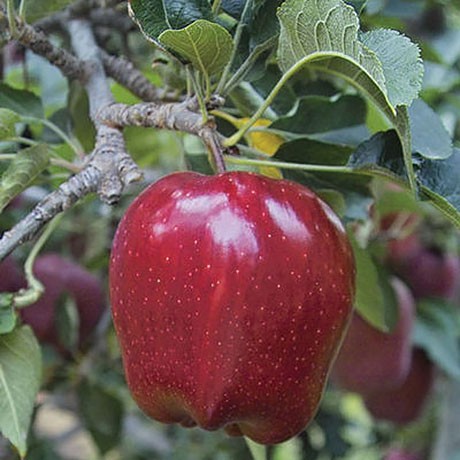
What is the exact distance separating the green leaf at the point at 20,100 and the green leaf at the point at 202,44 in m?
0.25

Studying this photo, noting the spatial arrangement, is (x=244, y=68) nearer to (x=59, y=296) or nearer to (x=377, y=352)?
(x=59, y=296)

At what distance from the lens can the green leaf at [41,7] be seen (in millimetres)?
740

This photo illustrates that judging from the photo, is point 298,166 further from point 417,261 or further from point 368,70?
point 417,261

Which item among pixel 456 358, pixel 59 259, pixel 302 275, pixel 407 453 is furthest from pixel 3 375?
pixel 407 453

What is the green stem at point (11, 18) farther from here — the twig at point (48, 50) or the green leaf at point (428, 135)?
the green leaf at point (428, 135)

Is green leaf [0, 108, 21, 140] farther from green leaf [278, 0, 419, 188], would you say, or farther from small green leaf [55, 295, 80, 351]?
small green leaf [55, 295, 80, 351]

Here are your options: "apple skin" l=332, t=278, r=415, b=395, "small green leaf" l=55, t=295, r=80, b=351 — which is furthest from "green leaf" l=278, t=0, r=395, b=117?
"apple skin" l=332, t=278, r=415, b=395

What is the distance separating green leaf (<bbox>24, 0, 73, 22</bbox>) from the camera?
29.1 inches

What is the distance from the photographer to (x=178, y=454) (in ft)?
5.19

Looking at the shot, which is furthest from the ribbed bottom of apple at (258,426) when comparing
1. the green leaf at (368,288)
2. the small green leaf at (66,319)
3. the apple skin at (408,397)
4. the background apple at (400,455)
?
the background apple at (400,455)

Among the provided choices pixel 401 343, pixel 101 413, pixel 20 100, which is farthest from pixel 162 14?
pixel 401 343

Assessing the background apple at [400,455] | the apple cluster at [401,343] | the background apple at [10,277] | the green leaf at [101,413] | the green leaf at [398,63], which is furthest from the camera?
the background apple at [400,455]

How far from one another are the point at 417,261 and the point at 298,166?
2.81ft

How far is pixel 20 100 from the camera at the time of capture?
0.80 meters
